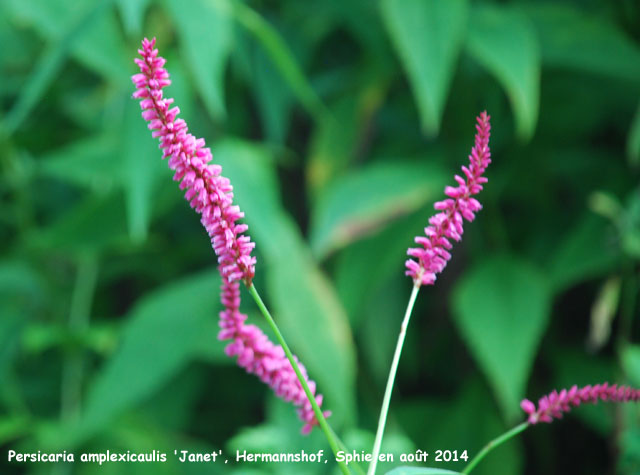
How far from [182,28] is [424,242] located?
65 centimetres

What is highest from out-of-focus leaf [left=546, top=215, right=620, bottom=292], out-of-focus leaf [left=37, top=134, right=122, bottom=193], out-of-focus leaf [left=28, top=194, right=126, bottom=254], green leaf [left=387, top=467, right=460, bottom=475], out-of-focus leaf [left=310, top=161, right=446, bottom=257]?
out-of-focus leaf [left=37, top=134, right=122, bottom=193]

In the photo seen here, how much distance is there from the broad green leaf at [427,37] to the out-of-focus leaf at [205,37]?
21 centimetres

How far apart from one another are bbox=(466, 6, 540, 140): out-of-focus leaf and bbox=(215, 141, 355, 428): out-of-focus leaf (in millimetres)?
330

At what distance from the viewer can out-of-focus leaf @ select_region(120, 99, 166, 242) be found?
0.85 meters

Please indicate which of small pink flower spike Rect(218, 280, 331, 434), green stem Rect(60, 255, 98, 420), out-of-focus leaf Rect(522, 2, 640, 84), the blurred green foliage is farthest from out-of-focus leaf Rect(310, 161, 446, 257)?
small pink flower spike Rect(218, 280, 331, 434)

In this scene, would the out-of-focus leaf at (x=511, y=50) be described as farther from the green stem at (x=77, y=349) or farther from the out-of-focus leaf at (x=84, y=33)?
the green stem at (x=77, y=349)

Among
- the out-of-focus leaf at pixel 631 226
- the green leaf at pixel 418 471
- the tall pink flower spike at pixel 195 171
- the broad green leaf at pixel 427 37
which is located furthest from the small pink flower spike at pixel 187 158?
the out-of-focus leaf at pixel 631 226

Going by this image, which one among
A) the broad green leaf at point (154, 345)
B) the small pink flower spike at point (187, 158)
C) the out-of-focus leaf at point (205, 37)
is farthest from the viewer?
the broad green leaf at point (154, 345)

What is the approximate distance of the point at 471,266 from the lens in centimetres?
120

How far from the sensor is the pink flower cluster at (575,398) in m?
0.29

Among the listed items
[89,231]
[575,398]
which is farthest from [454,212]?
[89,231]

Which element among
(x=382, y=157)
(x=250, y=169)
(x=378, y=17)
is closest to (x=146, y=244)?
(x=250, y=169)

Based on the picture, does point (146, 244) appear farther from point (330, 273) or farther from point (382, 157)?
point (382, 157)

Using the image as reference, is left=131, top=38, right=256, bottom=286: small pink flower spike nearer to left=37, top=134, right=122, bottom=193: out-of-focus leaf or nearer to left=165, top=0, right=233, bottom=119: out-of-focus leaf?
left=165, top=0, right=233, bottom=119: out-of-focus leaf
